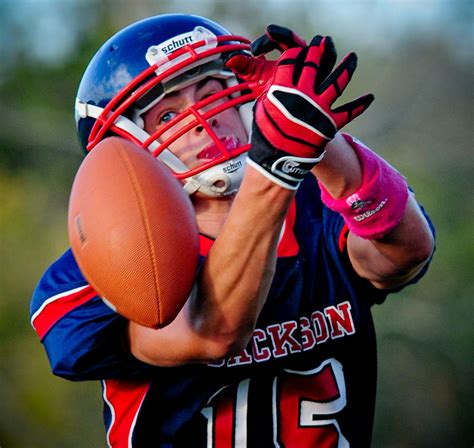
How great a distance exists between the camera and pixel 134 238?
1786 mm

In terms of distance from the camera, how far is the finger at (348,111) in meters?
1.76

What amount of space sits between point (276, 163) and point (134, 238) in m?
0.32

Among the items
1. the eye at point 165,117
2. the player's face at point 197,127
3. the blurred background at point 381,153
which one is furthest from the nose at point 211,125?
the blurred background at point 381,153

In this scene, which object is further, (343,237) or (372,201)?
(343,237)

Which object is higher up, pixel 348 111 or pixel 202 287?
pixel 348 111

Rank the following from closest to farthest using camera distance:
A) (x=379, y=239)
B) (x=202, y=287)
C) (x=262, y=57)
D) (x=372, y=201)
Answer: (x=202, y=287), (x=262, y=57), (x=372, y=201), (x=379, y=239)

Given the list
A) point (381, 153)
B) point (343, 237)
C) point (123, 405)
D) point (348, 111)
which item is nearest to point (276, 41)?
point (348, 111)

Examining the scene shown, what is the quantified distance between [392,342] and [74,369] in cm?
384

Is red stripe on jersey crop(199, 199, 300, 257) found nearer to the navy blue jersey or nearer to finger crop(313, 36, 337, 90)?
the navy blue jersey

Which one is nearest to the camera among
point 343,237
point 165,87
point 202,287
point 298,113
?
point 298,113

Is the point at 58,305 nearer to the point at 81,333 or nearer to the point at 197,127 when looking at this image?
the point at 81,333

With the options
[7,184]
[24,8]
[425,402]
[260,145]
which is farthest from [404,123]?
[260,145]

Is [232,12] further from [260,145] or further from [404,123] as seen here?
[260,145]

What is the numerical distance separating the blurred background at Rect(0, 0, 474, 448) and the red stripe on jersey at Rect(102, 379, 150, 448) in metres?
3.33
